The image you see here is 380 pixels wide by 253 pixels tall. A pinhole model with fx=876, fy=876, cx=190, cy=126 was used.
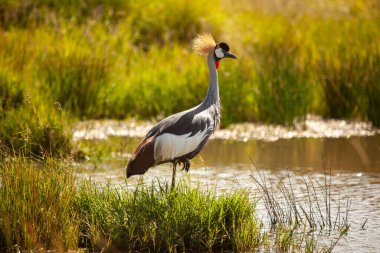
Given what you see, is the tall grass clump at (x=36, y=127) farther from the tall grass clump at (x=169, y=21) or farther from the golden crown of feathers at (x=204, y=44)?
the tall grass clump at (x=169, y=21)

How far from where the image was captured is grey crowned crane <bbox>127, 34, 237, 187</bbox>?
24.7 feet

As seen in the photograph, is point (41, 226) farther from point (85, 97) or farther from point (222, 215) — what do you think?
point (85, 97)

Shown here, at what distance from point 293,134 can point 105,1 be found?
589 cm

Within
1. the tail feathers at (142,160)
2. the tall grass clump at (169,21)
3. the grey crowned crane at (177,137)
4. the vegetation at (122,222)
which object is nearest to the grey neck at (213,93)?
the grey crowned crane at (177,137)

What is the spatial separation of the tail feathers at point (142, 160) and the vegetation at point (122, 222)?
74 cm

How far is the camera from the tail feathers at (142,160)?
292 inches

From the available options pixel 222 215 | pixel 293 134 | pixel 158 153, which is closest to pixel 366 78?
pixel 293 134

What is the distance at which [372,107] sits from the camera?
37.3 ft

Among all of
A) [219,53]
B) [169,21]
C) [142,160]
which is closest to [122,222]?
[142,160]

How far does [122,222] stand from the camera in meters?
6.40

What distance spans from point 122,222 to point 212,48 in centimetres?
281

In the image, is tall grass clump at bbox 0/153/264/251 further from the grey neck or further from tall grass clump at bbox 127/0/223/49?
tall grass clump at bbox 127/0/223/49

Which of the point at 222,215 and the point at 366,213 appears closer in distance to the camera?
the point at 222,215

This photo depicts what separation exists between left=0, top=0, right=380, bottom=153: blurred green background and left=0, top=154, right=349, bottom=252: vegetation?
285 centimetres
